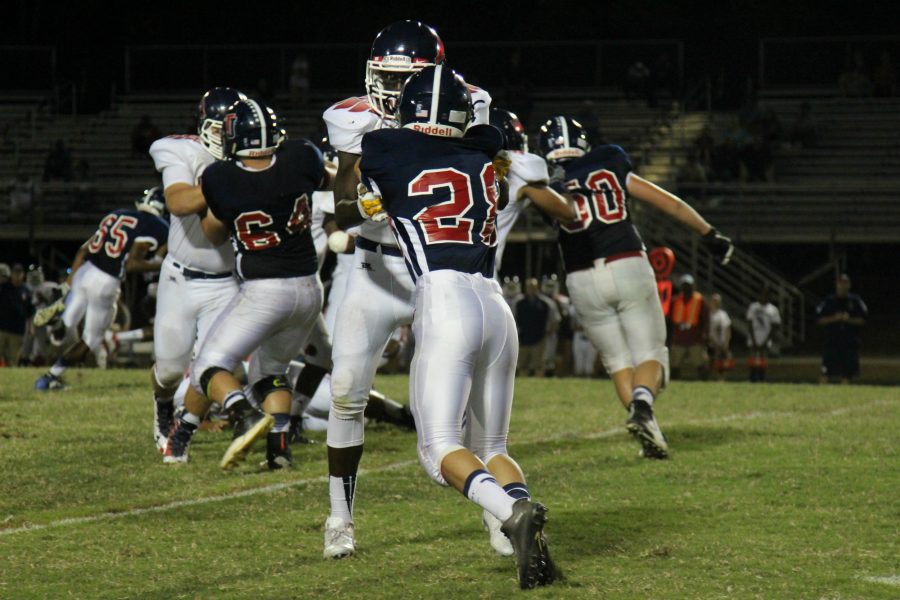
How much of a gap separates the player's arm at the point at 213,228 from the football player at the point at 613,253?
84.0 inches

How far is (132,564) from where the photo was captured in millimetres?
4625

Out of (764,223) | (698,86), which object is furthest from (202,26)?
(764,223)

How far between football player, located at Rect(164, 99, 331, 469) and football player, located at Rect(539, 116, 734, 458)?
67.9 inches

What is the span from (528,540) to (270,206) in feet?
9.89

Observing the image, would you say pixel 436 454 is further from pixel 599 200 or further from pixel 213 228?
pixel 599 200

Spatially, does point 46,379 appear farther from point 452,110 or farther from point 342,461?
point 452,110

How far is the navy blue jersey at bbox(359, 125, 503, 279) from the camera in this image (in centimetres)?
438

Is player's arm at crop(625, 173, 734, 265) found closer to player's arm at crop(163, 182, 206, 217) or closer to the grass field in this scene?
the grass field

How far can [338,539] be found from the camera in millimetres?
4781

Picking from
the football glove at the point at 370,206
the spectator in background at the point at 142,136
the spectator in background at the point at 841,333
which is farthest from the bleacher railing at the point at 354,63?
the football glove at the point at 370,206

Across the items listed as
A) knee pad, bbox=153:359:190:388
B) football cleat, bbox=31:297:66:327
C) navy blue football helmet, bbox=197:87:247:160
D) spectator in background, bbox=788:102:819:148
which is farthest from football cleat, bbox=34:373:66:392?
spectator in background, bbox=788:102:819:148

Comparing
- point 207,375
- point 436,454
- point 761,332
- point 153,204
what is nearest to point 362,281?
point 436,454

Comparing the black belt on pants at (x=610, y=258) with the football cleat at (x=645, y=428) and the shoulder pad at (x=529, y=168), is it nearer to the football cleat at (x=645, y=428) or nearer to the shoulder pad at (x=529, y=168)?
the football cleat at (x=645, y=428)

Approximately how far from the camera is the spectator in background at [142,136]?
24.4 meters
